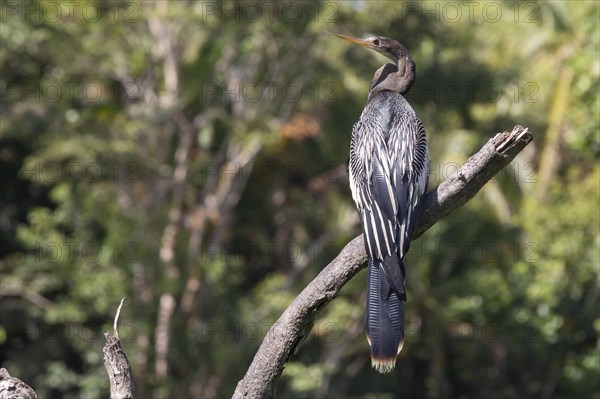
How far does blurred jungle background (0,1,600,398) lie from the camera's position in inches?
585

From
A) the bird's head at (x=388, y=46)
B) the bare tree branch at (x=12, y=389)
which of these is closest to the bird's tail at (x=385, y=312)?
the bare tree branch at (x=12, y=389)

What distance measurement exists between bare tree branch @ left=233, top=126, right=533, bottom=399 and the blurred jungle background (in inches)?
319

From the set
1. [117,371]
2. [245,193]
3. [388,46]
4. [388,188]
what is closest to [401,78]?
[388,46]

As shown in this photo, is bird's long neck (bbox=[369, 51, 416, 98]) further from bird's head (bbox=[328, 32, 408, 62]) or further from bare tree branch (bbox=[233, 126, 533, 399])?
bare tree branch (bbox=[233, 126, 533, 399])

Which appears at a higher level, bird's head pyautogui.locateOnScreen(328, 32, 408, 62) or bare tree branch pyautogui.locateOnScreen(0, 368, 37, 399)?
bird's head pyautogui.locateOnScreen(328, 32, 408, 62)

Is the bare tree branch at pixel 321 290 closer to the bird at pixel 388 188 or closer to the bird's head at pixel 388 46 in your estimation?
the bird at pixel 388 188

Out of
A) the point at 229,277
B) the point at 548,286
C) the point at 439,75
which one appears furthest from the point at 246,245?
the point at 548,286

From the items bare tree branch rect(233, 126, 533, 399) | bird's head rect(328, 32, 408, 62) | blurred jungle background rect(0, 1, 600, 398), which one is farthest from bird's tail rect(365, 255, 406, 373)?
blurred jungle background rect(0, 1, 600, 398)

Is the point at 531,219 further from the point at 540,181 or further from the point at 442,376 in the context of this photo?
the point at 442,376

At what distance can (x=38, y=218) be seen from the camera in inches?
590

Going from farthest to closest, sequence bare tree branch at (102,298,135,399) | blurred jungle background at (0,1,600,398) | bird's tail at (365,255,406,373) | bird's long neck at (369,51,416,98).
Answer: blurred jungle background at (0,1,600,398), bird's long neck at (369,51,416,98), bird's tail at (365,255,406,373), bare tree branch at (102,298,135,399)

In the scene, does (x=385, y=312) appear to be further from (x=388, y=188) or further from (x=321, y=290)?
(x=388, y=188)

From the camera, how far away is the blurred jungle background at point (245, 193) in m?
14.9

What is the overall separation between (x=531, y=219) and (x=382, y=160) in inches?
402
